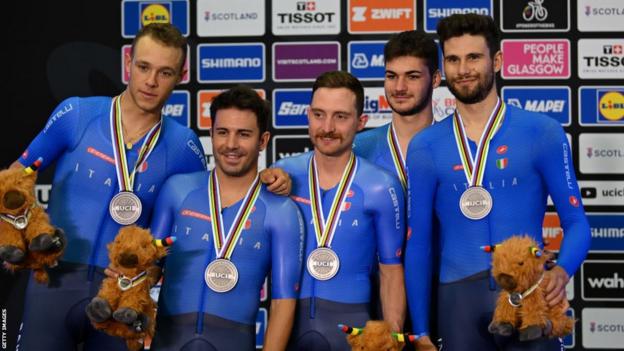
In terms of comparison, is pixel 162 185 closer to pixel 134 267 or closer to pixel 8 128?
pixel 134 267

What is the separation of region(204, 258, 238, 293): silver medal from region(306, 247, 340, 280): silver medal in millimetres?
303

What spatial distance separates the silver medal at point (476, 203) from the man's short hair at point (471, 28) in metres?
0.53

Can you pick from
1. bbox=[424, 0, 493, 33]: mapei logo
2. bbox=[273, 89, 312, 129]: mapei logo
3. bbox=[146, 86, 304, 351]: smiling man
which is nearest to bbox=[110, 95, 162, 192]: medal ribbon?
bbox=[146, 86, 304, 351]: smiling man

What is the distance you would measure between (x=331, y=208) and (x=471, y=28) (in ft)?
2.85

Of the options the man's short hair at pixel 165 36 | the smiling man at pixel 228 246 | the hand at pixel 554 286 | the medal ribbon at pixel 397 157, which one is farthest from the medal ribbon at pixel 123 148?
the hand at pixel 554 286

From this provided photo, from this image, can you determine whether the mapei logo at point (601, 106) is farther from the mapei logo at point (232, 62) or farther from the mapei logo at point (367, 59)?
the mapei logo at point (232, 62)

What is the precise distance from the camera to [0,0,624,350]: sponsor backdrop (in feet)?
17.7

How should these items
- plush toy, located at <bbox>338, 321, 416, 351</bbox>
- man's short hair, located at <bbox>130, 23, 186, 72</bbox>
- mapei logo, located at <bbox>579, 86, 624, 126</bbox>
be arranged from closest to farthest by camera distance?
plush toy, located at <bbox>338, 321, 416, 351</bbox> → man's short hair, located at <bbox>130, 23, 186, 72</bbox> → mapei logo, located at <bbox>579, 86, 624, 126</bbox>

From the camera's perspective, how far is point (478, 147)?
3.56 m

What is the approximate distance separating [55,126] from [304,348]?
1.31 meters

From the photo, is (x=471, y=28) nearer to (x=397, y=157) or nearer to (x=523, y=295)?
(x=397, y=157)

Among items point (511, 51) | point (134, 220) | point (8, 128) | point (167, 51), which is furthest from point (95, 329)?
point (511, 51)

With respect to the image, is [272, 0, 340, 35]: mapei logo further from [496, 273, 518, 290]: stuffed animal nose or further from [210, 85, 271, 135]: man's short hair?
[496, 273, 518, 290]: stuffed animal nose

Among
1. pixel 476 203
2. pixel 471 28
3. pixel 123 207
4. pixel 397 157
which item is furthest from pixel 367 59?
pixel 123 207
